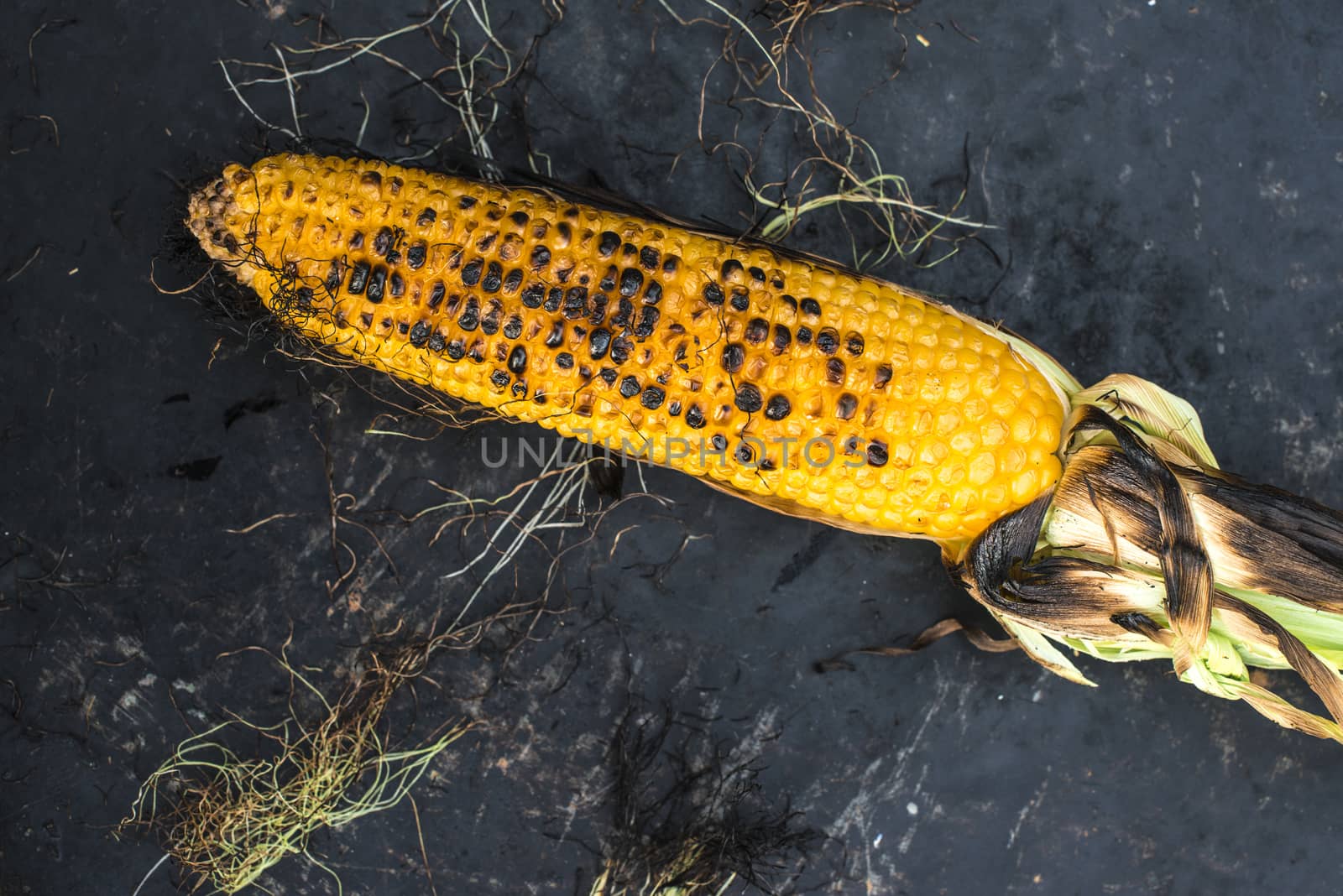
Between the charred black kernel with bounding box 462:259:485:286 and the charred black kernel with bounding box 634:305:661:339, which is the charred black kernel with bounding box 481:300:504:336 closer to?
the charred black kernel with bounding box 462:259:485:286

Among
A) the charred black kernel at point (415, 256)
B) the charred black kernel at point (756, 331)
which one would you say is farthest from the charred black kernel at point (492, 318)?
the charred black kernel at point (756, 331)

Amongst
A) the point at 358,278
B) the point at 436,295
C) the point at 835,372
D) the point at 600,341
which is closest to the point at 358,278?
the point at 358,278

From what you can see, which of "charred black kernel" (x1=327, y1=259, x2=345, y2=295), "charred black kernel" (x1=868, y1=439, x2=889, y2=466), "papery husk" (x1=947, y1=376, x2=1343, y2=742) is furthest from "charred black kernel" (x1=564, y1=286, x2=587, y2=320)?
"papery husk" (x1=947, y1=376, x2=1343, y2=742)

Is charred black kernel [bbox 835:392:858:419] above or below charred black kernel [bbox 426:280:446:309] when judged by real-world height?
above

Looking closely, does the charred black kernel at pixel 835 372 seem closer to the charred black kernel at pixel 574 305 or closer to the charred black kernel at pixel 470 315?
the charred black kernel at pixel 574 305

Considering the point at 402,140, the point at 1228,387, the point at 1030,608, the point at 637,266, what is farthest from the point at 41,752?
the point at 1228,387

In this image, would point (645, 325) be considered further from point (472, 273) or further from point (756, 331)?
point (472, 273)
